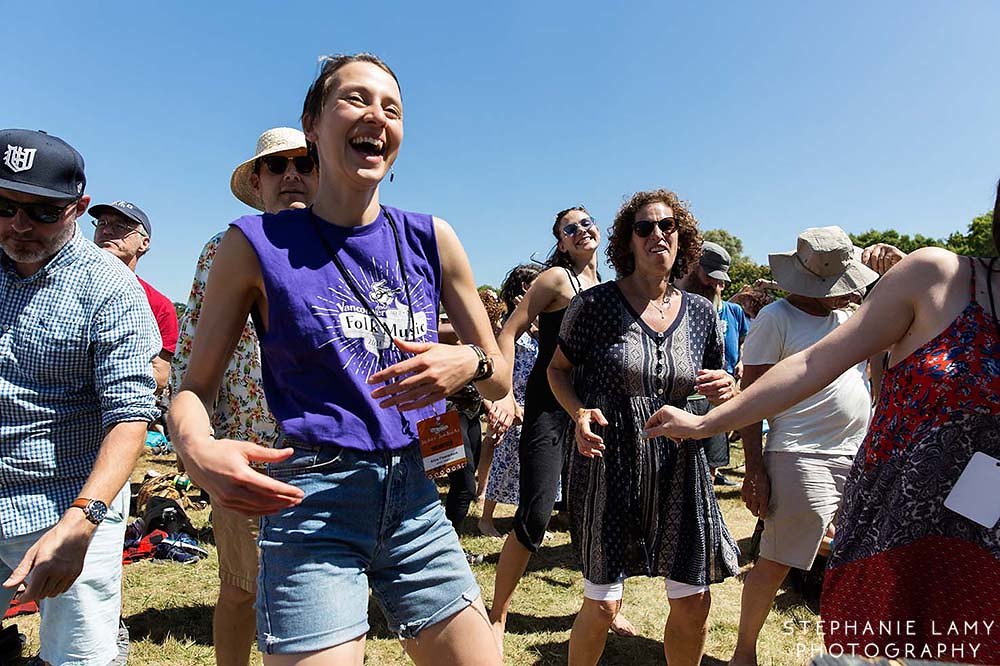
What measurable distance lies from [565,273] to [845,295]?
1.46m

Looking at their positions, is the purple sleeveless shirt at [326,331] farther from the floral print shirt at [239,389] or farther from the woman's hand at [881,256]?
the woman's hand at [881,256]

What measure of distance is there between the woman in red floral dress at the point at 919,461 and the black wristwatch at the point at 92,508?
1.94 meters

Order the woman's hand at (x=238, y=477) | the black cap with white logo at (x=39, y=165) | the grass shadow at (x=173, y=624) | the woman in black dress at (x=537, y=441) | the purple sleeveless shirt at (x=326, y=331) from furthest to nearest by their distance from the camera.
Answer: the grass shadow at (x=173, y=624) → the woman in black dress at (x=537, y=441) → the black cap with white logo at (x=39, y=165) → the purple sleeveless shirt at (x=326, y=331) → the woman's hand at (x=238, y=477)

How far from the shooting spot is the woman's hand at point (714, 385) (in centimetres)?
271

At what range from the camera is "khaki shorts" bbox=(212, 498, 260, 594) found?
2.81 meters

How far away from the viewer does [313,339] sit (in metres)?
1.66

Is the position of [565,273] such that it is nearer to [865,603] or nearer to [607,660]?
[607,660]

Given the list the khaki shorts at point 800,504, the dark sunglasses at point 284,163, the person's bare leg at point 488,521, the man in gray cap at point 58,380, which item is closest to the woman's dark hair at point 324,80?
the man in gray cap at point 58,380

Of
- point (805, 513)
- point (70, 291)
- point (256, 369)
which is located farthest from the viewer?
point (805, 513)

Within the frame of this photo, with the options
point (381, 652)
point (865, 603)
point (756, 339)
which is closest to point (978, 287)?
point (865, 603)

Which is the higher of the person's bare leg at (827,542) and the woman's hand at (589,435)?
the woman's hand at (589,435)

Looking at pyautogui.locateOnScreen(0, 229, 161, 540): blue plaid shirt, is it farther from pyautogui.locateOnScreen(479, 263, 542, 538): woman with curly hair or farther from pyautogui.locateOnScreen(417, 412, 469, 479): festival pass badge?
pyautogui.locateOnScreen(479, 263, 542, 538): woman with curly hair

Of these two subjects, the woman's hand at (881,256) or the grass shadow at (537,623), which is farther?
the grass shadow at (537,623)

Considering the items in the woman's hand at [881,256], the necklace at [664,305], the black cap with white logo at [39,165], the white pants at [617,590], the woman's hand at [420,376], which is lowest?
the white pants at [617,590]
